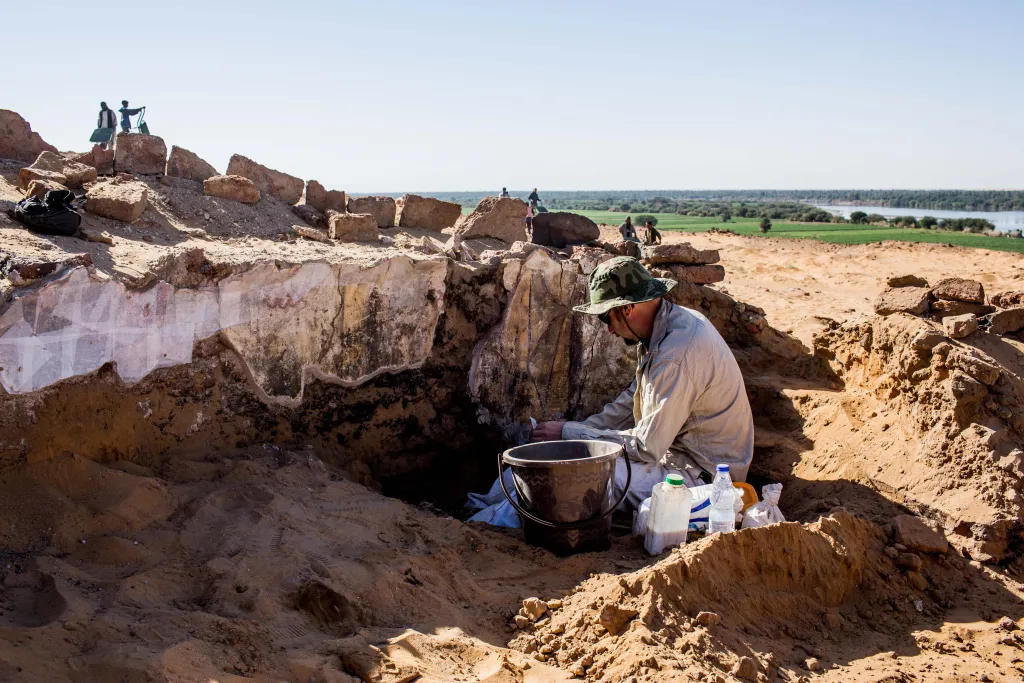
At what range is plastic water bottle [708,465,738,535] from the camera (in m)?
3.16

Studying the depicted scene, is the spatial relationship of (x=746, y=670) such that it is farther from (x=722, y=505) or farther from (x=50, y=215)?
(x=50, y=215)

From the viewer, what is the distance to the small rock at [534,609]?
2.89 m

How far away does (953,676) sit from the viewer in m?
2.62

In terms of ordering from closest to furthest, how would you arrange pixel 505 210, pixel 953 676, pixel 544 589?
pixel 953 676 < pixel 544 589 < pixel 505 210

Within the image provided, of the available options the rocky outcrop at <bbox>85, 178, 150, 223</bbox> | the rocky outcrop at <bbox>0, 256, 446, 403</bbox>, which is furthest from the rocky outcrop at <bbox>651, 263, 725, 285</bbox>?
the rocky outcrop at <bbox>85, 178, 150, 223</bbox>

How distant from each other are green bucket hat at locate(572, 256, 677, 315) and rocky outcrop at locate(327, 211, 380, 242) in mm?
2326

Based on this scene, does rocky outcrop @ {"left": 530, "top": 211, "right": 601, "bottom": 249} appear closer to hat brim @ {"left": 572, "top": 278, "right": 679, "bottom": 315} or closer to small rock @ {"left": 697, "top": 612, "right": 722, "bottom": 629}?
hat brim @ {"left": 572, "top": 278, "right": 679, "bottom": 315}

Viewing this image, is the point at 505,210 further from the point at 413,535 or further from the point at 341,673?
the point at 341,673

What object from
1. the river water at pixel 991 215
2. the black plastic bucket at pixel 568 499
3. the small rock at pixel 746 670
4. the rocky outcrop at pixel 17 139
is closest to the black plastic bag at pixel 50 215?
the rocky outcrop at pixel 17 139

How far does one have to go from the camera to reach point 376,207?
649 cm

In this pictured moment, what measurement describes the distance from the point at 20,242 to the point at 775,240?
20215 millimetres

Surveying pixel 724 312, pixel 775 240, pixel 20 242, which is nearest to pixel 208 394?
pixel 20 242

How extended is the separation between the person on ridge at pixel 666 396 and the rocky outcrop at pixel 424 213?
3410mm

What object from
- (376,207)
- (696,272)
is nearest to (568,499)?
(376,207)
